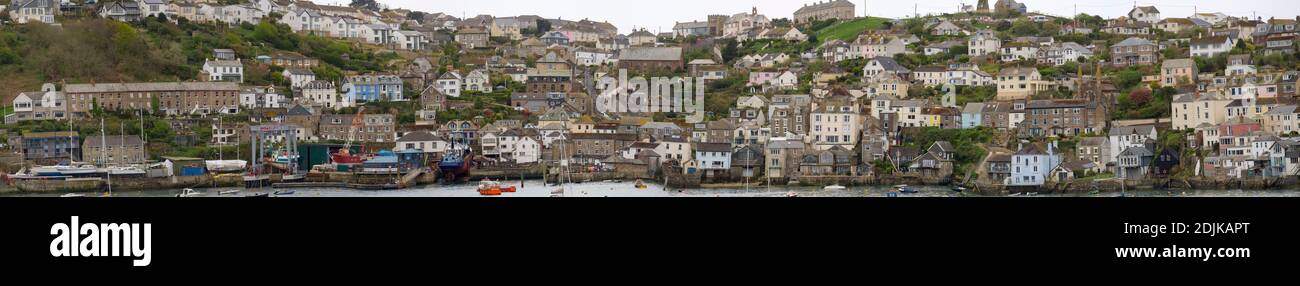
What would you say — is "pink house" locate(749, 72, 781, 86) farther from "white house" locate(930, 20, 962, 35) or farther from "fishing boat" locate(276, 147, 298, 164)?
"fishing boat" locate(276, 147, 298, 164)

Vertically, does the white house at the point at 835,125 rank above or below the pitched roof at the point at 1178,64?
below

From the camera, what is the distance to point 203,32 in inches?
963

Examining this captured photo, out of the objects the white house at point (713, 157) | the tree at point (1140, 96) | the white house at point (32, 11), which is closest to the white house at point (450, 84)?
the white house at point (713, 157)

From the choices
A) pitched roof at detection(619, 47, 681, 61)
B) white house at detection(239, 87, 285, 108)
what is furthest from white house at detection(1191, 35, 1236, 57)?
white house at detection(239, 87, 285, 108)

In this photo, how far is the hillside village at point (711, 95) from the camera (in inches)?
619

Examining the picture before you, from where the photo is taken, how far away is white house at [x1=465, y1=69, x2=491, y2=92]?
22.4 metres

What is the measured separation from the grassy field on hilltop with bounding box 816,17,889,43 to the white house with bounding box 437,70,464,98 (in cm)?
804

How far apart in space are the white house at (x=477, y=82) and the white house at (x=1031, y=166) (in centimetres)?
981

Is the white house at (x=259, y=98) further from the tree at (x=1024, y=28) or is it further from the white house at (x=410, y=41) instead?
the tree at (x=1024, y=28)

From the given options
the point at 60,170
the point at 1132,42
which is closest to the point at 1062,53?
the point at 1132,42

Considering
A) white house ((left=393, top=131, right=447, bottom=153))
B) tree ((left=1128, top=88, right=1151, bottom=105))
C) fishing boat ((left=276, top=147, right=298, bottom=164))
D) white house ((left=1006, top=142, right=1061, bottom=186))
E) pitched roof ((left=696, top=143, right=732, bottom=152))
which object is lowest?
white house ((left=1006, top=142, right=1061, bottom=186))
